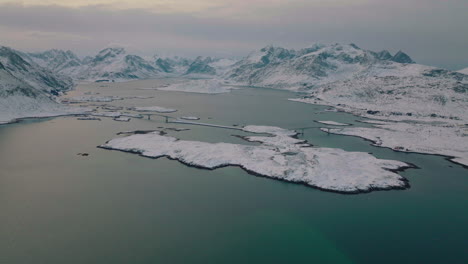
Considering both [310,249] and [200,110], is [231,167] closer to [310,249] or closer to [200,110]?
[310,249]

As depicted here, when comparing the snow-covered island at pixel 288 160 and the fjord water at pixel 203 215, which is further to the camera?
the snow-covered island at pixel 288 160

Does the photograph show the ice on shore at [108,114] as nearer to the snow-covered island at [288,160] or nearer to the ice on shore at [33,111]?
the ice on shore at [33,111]

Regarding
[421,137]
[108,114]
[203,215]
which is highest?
[421,137]

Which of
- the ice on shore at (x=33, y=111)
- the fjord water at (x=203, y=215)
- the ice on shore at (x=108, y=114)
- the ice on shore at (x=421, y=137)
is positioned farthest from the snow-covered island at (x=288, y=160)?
the ice on shore at (x=33, y=111)

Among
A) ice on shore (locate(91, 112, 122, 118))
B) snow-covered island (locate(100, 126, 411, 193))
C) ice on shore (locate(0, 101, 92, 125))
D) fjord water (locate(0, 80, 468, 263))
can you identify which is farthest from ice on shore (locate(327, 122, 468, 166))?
ice on shore (locate(0, 101, 92, 125))

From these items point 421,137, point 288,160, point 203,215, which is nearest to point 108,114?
point 288,160

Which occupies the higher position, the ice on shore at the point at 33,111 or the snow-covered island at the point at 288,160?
the snow-covered island at the point at 288,160

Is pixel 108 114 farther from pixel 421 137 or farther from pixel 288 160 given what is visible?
pixel 421 137
